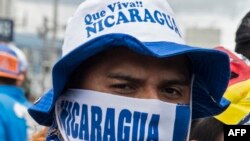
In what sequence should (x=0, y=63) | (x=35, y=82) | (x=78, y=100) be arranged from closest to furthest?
(x=78, y=100) < (x=0, y=63) < (x=35, y=82)

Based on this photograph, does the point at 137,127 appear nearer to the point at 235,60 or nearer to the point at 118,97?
the point at 118,97

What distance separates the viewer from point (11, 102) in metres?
4.90

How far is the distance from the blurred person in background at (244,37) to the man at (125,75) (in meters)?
0.69

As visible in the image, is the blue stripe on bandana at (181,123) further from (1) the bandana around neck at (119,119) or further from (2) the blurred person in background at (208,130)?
(2) the blurred person in background at (208,130)

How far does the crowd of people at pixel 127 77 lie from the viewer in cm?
225

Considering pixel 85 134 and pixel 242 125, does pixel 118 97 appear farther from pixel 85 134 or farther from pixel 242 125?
pixel 242 125

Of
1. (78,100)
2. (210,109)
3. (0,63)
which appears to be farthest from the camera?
(0,63)

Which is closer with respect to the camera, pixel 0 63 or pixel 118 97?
pixel 118 97

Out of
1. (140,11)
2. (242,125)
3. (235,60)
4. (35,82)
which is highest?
(140,11)

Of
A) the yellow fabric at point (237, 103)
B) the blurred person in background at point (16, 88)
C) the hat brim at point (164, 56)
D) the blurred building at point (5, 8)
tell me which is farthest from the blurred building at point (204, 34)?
the hat brim at point (164, 56)

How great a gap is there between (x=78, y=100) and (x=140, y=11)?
370 mm

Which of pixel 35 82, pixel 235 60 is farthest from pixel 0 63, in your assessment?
pixel 35 82

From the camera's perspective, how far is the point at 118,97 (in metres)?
2.28

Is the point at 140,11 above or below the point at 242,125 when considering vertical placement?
above
